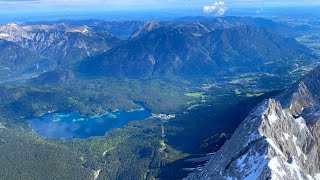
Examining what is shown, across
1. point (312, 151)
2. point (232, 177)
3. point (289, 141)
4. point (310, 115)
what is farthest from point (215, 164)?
point (310, 115)

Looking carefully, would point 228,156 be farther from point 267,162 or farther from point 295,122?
point 295,122

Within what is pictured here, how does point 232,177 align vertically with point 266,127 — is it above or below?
below

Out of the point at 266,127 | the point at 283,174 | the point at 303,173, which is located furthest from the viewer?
the point at 266,127

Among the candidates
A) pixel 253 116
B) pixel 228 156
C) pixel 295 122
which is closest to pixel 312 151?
pixel 295 122

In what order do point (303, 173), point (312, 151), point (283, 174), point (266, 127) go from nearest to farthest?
point (283, 174) < point (303, 173) < point (266, 127) < point (312, 151)

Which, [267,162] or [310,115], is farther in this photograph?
[310,115]

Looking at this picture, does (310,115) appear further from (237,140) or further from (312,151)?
(237,140)
